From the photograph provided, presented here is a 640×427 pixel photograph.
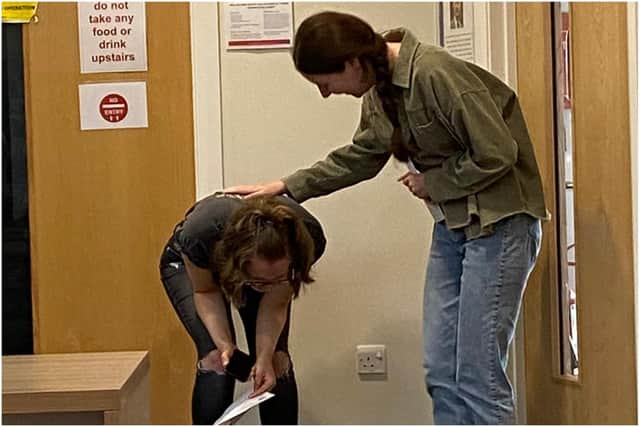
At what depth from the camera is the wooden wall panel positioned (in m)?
2.68

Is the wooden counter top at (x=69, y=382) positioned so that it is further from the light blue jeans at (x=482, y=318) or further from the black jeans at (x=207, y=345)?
the light blue jeans at (x=482, y=318)

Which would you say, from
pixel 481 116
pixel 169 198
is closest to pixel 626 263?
Result: pixel 481 116

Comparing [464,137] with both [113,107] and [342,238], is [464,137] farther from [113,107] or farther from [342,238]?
[113,107]

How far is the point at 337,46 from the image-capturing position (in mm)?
1767

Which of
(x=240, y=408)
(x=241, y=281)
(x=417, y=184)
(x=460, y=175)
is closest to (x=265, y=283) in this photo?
(x=241, y=281)

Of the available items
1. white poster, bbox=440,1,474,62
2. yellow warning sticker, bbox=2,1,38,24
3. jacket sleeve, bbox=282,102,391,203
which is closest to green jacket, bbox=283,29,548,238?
jacket sleeve, bbox=282,102,391,203

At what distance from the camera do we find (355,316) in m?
2.70

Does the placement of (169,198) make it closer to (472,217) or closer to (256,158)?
(256,158)

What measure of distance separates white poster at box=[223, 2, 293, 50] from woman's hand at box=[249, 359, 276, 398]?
0.96 meters

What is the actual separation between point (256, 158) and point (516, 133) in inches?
38.6

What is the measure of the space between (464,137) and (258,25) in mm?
1033

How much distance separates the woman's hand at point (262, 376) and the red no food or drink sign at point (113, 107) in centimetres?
94

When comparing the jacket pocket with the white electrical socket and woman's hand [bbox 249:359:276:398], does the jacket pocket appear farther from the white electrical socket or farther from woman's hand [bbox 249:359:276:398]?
the white electrical socket

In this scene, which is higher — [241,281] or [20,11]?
[20,11]
